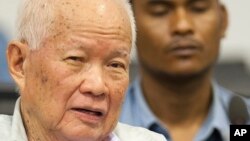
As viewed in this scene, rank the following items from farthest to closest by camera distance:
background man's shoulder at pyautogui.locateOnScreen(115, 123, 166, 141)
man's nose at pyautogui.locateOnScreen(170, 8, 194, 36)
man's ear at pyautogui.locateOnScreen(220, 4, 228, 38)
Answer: man's ear at pyautogui.locateOnScreen(220, 4, 228, 38), man's nose at pyautogui.locateOnScreen(170, 8, 194, 36), background man's shoulder at pyautogui.locateOnScreen(115, 123, 166, 141)

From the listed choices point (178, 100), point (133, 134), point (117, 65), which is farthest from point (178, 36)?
point (117, 65)

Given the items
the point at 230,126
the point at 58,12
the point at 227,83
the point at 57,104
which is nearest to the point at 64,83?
the point at 57,104

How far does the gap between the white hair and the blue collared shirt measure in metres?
0.80

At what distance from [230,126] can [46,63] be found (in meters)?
0.91

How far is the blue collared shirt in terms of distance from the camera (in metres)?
2.25

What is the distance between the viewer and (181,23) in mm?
2234

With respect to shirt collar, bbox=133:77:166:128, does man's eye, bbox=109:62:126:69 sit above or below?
above

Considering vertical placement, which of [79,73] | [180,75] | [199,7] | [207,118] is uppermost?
[199,7]

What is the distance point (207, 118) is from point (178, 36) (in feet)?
1.04

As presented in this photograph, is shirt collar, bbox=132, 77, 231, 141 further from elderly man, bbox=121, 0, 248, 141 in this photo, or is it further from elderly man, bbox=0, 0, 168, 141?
elderly man, bbox=0, 0, 168, 141

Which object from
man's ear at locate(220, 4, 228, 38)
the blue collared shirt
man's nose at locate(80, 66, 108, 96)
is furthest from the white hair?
man's ear at locate(220, 4, 228, 38)

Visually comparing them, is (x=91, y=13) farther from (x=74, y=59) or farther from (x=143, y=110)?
(x=143, y=110)

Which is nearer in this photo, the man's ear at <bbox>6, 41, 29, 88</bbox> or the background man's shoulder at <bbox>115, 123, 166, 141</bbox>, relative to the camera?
the man's ear at <bbox>6, 41, 29, 88</bbox>

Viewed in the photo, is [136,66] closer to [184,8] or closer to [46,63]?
[184,8]
